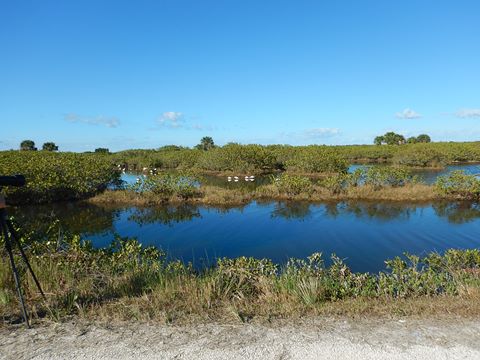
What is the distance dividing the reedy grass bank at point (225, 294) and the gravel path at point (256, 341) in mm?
298

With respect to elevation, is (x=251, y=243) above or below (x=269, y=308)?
below

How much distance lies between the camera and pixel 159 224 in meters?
17.5

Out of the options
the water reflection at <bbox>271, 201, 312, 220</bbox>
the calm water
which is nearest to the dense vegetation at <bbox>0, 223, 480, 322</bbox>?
the calm water

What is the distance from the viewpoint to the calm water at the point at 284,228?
12.7 m

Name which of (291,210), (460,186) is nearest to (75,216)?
(291,210)

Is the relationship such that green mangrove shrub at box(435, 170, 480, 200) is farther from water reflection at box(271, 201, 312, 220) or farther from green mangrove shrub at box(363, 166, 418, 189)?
water reflection at box(271, 201, 312, 220)

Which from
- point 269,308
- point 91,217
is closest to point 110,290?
point 269,308

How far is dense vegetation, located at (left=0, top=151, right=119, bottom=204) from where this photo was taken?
877 inches

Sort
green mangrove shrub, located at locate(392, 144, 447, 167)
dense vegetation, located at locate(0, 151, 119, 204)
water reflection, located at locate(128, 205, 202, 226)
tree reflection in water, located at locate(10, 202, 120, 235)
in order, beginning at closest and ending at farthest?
tree reflection in water, located at locate(10, 202, 120, 235) < water reflection, located at locate(128, 205, 202, 226) < dense vegetation, located at locate(0, 151, 119, 204) < green mangrove shrub, located at locate(392, 144, 447, 167)

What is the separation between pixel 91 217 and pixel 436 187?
62.1 feet

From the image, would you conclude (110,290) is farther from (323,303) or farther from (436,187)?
(436,187)

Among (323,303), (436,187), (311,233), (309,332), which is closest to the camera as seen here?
(309,332)

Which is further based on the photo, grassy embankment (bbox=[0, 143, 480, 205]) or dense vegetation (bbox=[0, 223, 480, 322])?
grassy embankment (bbox=[0, 143, 480, 205])

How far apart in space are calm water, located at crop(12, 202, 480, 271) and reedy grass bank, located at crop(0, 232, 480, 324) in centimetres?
451
